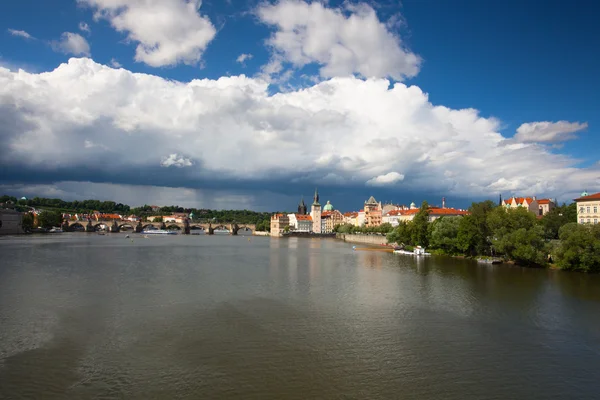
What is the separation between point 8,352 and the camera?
643 inches

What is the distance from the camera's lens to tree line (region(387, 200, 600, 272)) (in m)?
40.7

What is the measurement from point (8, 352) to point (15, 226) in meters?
139

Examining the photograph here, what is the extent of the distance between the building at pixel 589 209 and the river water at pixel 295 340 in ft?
99.4

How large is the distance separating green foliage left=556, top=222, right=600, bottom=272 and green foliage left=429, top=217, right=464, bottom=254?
1846cm

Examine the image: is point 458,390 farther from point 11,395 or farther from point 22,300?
point 22,300

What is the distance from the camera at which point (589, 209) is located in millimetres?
59656

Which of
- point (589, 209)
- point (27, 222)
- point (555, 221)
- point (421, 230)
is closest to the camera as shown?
point (589, 209)

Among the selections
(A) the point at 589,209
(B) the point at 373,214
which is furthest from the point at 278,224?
(A) the point at 589,209

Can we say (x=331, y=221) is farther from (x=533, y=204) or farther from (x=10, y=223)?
(x=10, y=223)

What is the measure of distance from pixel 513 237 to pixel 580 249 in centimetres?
807

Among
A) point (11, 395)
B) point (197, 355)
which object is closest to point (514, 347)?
point (197, 355)

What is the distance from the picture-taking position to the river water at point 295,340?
14.0 metres

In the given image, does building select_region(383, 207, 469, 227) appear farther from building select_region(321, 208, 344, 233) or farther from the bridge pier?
the bridge pier

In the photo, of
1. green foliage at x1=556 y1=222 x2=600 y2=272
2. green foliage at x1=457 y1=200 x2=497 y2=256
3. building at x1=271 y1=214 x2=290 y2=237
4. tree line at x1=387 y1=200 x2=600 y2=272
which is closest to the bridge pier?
building at x1=271 y1=214 x2=290 y2=237
